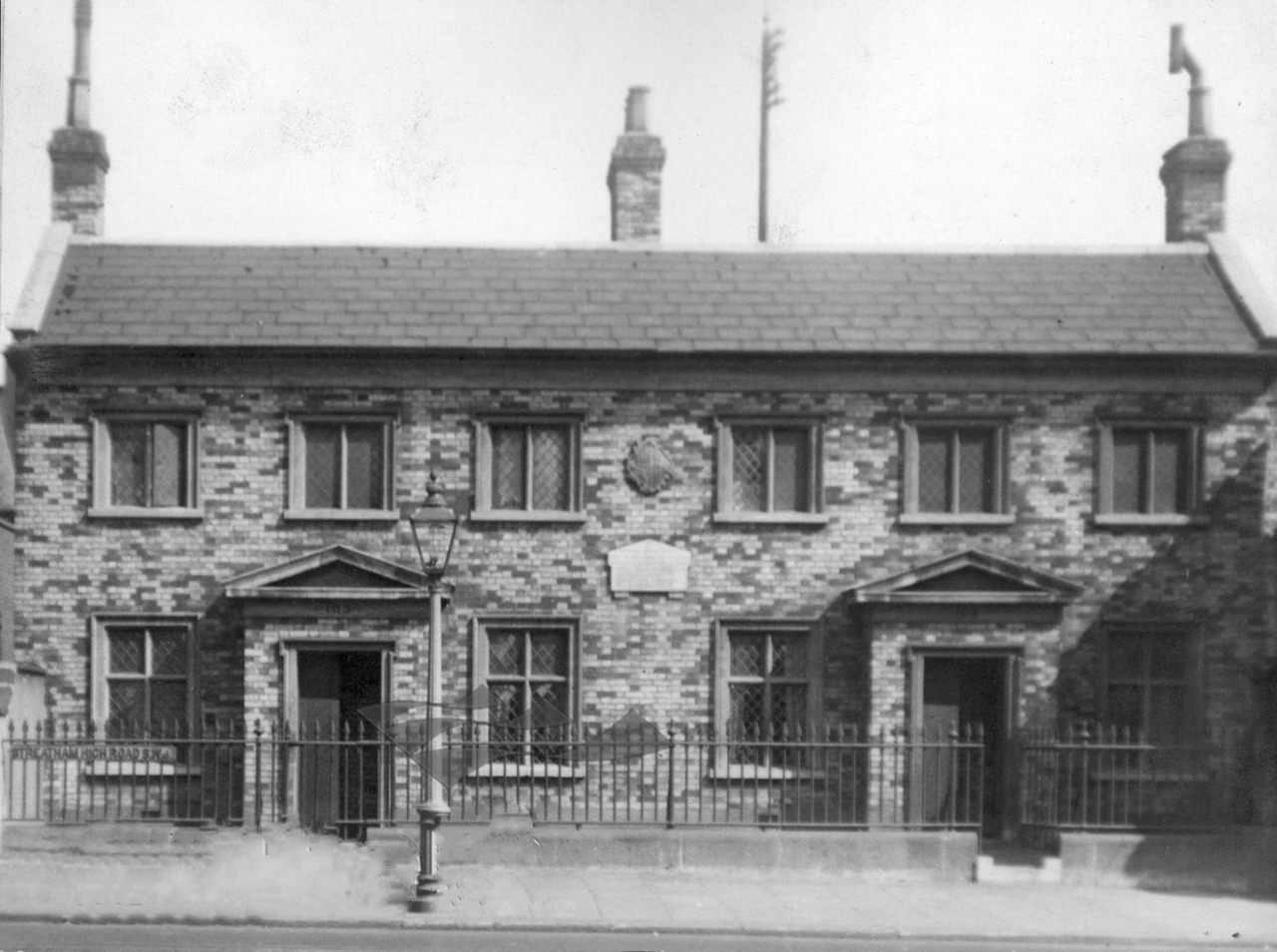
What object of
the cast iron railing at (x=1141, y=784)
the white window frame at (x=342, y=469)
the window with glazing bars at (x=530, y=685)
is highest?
the white window frame at (x=342, y=469)

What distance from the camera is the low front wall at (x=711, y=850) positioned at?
1446 cm

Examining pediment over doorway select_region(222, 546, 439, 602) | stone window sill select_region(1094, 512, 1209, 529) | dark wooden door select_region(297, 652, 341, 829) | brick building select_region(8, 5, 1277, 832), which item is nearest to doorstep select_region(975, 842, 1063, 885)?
brick building select_region(8, 5, 1277, 832)

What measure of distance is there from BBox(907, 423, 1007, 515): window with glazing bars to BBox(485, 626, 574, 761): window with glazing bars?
5137mm

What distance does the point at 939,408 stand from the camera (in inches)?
678

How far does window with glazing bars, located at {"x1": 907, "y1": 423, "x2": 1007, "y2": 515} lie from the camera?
680 inches

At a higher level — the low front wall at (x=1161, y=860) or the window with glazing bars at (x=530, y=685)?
the window with glazing bars at (x=530, y=685)

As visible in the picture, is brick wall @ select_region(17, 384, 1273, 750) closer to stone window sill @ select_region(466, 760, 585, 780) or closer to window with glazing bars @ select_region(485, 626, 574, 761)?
window with glazing bars @ select_region(485, 626, 574, 761)

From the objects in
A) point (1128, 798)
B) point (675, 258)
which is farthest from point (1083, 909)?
point (675, 258)

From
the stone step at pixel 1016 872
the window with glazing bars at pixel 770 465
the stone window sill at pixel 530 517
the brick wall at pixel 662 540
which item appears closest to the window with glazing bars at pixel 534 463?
the stone window sill at pixel 530 517

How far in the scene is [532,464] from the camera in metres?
17.2

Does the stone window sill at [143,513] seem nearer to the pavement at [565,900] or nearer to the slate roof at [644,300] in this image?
the slate roof at [644,300]

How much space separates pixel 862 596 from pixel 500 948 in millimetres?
7189

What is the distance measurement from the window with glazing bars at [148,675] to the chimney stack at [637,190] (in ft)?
27.2

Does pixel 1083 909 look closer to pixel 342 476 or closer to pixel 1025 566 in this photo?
pixel 1025 566
